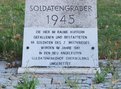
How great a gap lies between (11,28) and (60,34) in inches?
113

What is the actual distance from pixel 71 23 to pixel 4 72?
1.19 metres

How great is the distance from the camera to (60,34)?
26.0 ft

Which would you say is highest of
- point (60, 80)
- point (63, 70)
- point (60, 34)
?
point (60, 34)

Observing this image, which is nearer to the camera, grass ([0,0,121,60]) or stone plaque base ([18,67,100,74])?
stone plaque base ([18,67,100,74])

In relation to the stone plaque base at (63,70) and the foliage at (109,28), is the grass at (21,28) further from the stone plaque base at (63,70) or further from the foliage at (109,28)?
the stone plaque base at (63,70)

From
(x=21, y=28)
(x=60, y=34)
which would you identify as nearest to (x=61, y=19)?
(x=60, y=34)

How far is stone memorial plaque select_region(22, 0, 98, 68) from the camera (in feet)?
25.8

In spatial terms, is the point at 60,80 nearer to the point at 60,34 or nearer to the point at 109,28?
the point at 60,34

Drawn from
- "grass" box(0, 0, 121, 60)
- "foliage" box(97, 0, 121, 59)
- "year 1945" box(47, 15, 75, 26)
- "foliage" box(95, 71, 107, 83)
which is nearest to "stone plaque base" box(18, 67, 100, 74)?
"foliage" box(95, 71, 107, 83)

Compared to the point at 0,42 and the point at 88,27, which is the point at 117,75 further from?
the point at 0,42

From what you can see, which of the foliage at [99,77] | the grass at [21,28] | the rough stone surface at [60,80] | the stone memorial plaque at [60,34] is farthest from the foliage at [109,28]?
the foliage at [99,77]

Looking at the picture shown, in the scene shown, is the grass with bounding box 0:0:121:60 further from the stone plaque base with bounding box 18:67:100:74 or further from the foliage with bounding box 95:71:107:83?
the foliage with bounding box 95:71:107:83

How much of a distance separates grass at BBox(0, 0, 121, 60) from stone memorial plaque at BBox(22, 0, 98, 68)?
0.74 m

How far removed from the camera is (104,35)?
10.3 meters
